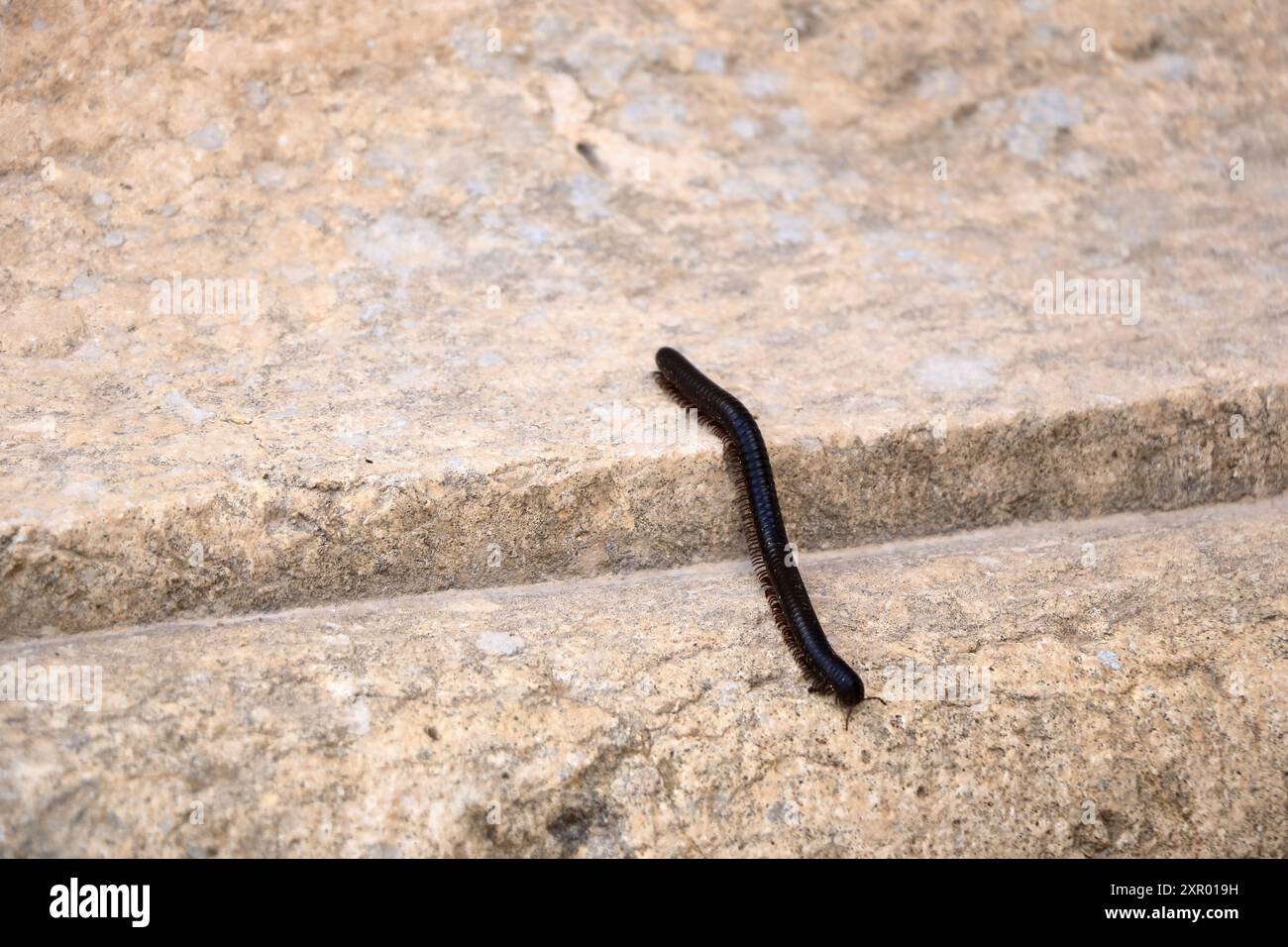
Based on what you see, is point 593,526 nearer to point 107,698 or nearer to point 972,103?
point 107,698

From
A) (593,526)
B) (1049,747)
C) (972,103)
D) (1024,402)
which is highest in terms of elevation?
(972,103)

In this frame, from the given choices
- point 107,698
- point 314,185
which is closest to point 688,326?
point 314,185

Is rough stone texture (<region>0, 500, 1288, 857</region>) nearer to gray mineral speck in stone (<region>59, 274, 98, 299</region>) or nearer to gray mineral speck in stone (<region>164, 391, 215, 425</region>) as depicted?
gray mineral speck in stone (<region>164, 391, 215, 425</region>)

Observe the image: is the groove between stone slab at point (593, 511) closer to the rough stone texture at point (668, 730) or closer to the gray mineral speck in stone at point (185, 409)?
the rough stone texture at point (668, 730)

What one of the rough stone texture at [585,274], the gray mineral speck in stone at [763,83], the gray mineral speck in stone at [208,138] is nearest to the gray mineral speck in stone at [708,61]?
the rough stone texture at [585,274]
